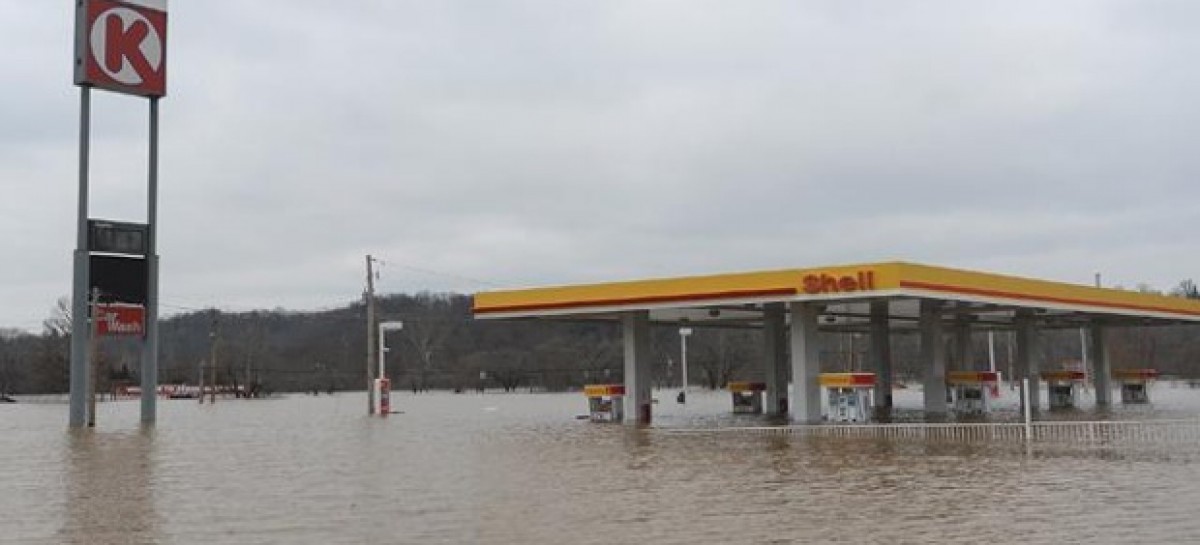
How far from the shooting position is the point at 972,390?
136 feet

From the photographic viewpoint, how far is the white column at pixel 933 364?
40.1 meters

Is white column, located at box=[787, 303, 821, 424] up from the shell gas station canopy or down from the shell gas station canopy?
down

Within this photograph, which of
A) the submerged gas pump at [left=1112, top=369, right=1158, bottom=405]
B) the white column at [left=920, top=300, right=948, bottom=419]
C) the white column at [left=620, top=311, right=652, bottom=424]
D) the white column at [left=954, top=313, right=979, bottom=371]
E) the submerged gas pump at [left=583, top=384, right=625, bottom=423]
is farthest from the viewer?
the submerged gas pump at [left=1112, top=369, right=1158, bottom=405]

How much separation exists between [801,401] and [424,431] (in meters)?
11.3

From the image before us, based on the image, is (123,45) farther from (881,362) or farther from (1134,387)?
(1134,387)

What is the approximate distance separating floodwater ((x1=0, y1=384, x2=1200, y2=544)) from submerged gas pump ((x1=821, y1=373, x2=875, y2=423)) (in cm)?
769

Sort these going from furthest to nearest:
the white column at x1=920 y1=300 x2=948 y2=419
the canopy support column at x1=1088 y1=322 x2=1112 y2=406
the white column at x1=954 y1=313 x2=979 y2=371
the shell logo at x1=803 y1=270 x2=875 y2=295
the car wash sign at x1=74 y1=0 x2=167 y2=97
Answer: 1. the canopy support column at x1=1088 y1=322 x2=1112 y2=406
2. the white column at x1=954 y1=313 x2=979 y2=371
3. the car wash sign at x1=74 y1=0 x2=167 y2=97
4. the white column at x1=920 y1=300 x2=948 y2=419
5. the shell logo at x1=803 y1=270 x2=875 y2=295

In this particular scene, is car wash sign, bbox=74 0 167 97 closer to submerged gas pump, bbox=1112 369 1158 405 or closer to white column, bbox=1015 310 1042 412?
white column, bbox=1015 310 1042 412

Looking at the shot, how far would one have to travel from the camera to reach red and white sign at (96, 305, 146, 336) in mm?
41562

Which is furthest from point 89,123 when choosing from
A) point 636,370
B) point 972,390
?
point 972,390

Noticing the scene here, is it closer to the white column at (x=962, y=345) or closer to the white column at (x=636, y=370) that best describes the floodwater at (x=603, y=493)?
the white column at (x=636, y=370)

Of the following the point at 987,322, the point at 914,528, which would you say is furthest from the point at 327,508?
the point at 987,322

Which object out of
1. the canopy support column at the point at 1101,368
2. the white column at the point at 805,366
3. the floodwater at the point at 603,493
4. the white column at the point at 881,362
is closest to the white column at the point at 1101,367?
the canopy support column at the point at 1101,368

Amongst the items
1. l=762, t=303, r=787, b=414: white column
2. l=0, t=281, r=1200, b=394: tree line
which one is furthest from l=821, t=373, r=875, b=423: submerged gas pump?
l=0, t=281, r=1200, b=394: tree line
